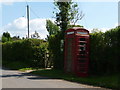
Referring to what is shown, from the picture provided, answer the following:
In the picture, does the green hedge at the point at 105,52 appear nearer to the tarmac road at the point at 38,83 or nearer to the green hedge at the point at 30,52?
the tarmac road at the point at 38,83

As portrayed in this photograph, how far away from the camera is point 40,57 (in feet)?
87.7

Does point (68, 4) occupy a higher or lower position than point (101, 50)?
higher

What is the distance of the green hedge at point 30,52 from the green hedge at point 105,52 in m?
10.7

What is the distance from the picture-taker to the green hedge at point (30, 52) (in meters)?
26.8

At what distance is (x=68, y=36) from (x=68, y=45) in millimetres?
669

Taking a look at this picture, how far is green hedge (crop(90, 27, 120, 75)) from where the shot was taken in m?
14.3

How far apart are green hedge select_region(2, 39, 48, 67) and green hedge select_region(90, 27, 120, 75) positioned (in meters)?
10.7

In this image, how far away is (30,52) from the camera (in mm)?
27719

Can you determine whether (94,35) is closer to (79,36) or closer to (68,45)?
(79,36)

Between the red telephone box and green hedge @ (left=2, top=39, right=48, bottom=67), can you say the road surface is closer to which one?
the red telephone box

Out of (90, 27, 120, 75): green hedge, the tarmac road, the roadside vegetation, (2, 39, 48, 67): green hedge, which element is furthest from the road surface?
(2, 39, 48, 67): green hedge

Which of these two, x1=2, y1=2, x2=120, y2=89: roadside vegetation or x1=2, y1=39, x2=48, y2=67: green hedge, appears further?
x1=2, y1=39, x2=48, y2=67: green hedge

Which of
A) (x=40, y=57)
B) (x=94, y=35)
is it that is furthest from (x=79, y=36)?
(x=40, y=57)

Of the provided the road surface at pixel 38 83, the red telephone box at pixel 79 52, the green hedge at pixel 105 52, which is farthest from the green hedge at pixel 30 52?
the road surface at pixel 38 83
